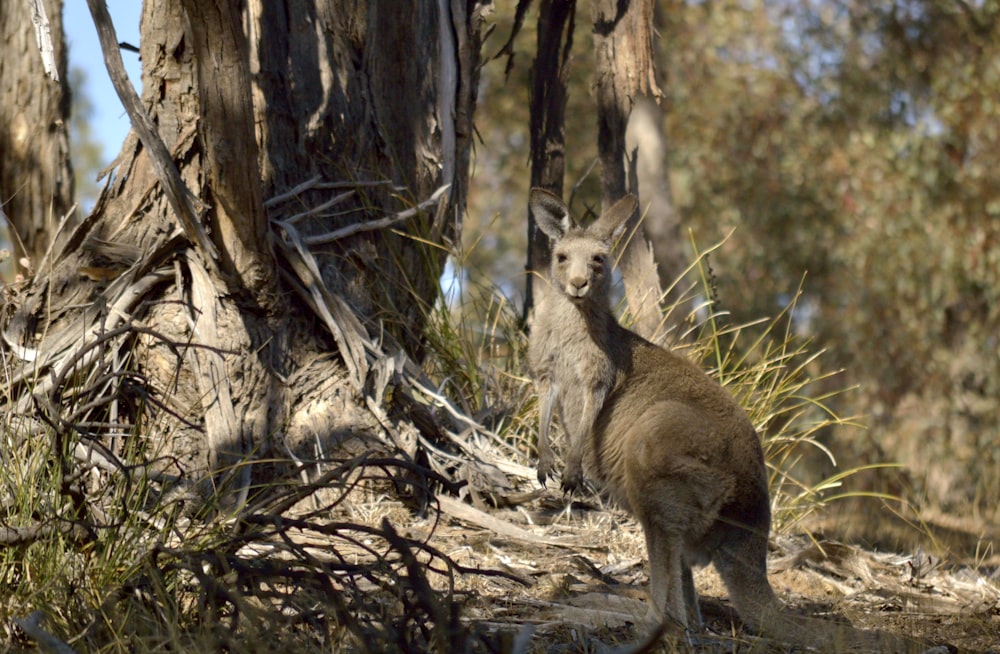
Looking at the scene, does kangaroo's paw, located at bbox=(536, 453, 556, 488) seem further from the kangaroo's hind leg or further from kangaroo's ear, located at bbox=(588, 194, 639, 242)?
kangaroo's ear, located at bbox=(588, 194, 639, 242)

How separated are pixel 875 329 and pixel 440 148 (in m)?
7.58

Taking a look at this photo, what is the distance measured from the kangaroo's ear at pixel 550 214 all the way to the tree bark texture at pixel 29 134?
4339 mm

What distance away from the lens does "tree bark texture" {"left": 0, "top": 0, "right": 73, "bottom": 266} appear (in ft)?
25.6

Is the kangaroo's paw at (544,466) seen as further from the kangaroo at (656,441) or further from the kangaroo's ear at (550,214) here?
the kangaroo's ear at (550,214)

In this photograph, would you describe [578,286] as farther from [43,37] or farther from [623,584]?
[43,37]

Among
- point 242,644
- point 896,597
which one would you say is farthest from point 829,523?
point 242,644

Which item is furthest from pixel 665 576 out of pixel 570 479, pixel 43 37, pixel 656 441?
pixel 43 37

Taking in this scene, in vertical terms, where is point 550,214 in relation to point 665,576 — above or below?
above

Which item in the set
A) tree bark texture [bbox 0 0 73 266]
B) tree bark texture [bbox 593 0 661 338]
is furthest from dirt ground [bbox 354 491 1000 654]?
tree bark texture [bbox 0 0 73 266]

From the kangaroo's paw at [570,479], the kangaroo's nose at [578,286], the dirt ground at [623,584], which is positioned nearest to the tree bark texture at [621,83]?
the dirt ground at [623,584]

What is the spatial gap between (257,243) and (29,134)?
3.90m

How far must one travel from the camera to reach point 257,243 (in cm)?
492

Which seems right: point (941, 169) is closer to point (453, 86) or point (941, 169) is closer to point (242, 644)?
point (453, 86)

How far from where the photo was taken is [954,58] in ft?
38.3
